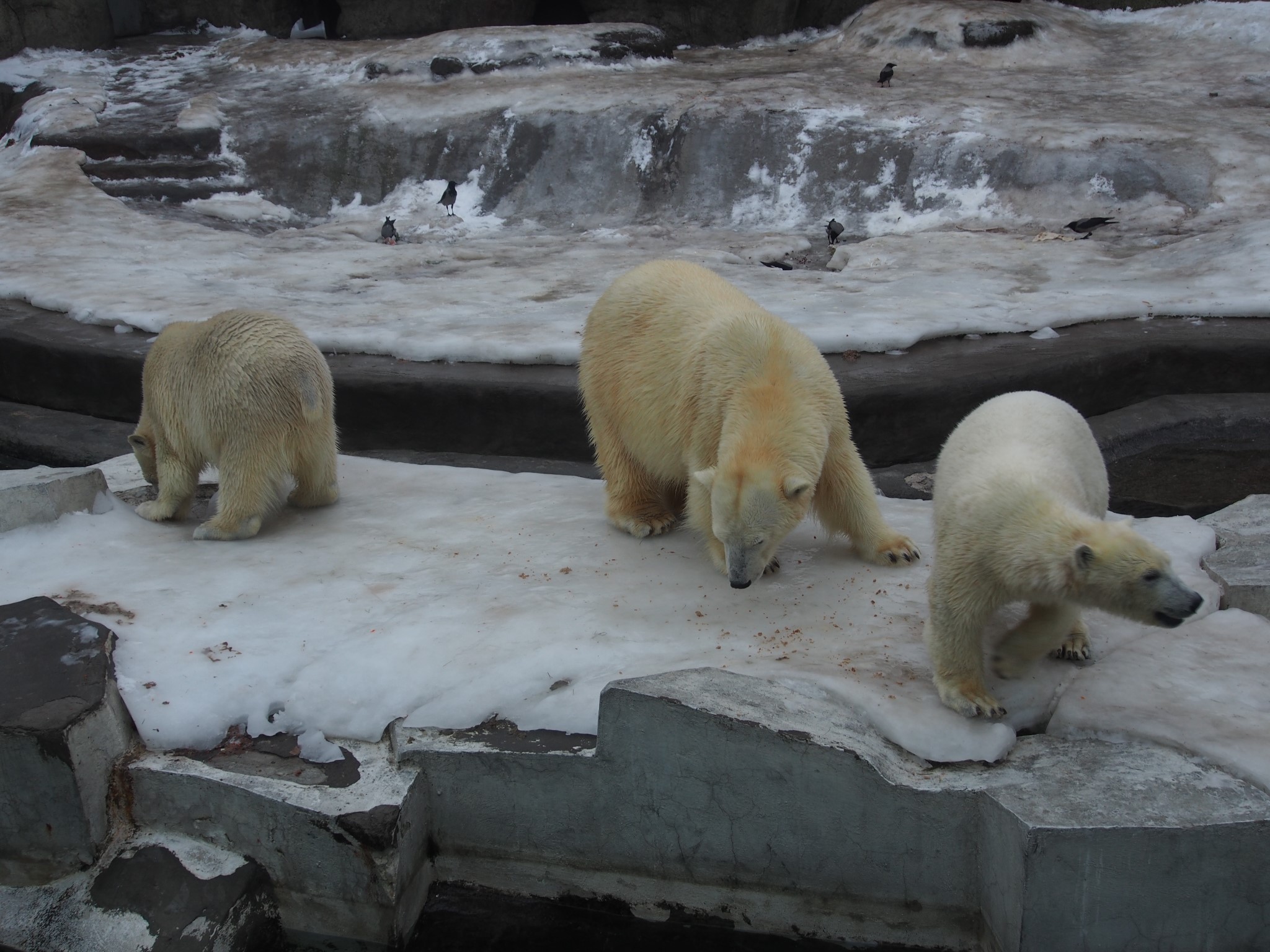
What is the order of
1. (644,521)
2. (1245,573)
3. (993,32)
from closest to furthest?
(1245,573), (644,521), (993,32)

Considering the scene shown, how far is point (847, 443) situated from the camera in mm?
3746

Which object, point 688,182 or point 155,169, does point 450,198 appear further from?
point 155,169

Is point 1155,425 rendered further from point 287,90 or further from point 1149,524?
point 287,90

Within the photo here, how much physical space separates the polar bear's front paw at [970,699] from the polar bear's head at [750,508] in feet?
2.28

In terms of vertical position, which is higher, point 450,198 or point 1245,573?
point 450,198

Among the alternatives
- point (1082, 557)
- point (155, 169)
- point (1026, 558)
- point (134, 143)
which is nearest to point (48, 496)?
point (1026, 558)

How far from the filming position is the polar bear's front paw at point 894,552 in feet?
12.3

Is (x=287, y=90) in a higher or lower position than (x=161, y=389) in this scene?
higher

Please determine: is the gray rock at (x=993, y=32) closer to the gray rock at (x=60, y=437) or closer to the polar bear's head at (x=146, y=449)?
the gray rock at (x=60, y=437)

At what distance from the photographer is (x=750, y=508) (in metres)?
3.25

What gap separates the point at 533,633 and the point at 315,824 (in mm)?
835

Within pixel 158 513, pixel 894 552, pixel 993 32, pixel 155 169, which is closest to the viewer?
pixel 894 552

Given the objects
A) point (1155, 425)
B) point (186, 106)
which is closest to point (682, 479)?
point (1155, 425)

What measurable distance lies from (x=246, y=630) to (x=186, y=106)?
33.8 ft
